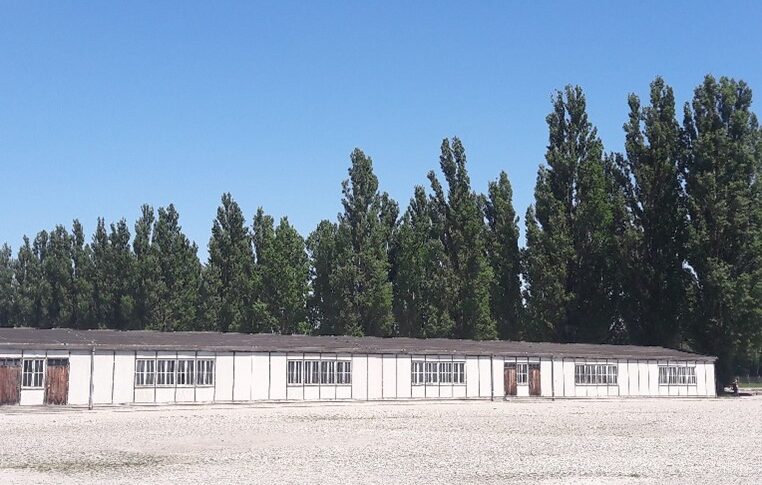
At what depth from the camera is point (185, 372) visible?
129ft

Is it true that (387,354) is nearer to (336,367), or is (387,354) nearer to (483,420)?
(336,367)

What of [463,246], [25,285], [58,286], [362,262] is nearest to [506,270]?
[463,246]

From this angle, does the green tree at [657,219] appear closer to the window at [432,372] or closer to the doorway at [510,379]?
the doorway at [510,379]

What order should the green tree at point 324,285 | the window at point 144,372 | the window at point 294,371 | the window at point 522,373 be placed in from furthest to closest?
1. the green tree at point 324,285
2. the window at point 522,373
3. the window at point 294,371
4. the window at point 144,372

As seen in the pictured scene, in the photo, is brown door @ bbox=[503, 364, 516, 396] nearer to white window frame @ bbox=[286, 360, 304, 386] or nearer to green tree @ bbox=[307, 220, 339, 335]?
white window frame @ bbox=[286, 360, 304, 386]

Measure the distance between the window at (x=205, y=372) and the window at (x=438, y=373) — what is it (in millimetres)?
10934

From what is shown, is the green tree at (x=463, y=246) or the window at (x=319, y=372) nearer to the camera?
the window at (x=319, y=372)

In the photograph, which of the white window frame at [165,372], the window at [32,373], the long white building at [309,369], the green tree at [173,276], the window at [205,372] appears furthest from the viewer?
the green tree at [173,276]

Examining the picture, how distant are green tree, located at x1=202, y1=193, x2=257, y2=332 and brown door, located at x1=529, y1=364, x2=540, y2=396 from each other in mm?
25993

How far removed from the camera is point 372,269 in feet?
209

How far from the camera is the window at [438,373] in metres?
45.6

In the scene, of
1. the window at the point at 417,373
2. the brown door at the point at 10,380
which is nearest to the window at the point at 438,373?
the window at the point at 417,373

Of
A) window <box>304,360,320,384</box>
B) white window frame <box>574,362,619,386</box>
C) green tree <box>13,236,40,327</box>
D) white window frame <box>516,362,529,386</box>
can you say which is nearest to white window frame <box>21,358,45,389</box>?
window <box>304,360,320,384</box>

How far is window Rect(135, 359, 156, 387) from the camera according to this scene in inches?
1506
